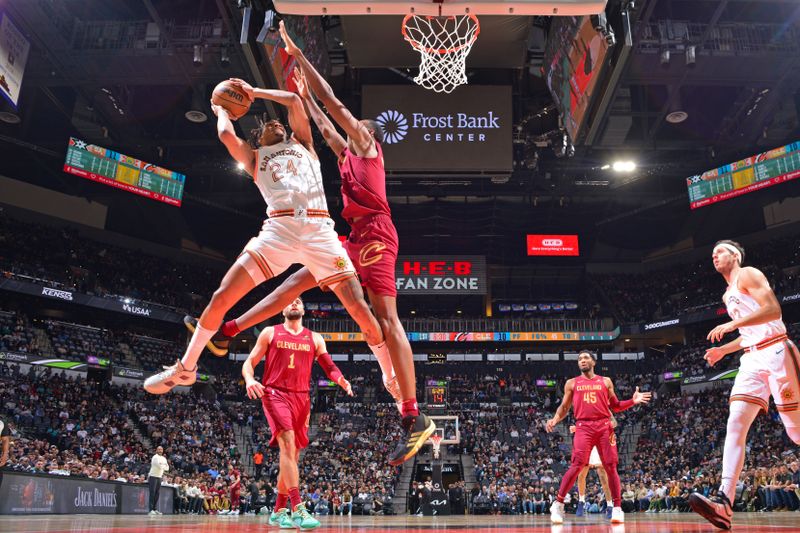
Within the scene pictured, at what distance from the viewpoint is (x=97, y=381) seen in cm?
2934

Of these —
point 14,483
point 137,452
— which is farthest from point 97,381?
point 14,483

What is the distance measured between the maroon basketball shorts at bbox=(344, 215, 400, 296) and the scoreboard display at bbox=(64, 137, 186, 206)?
72.9 feet

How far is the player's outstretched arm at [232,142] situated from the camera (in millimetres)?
4848

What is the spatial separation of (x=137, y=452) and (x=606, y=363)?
86.4 ft

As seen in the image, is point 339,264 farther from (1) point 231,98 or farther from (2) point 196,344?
(1) point 231,98

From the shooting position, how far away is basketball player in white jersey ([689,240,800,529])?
480 centimetres

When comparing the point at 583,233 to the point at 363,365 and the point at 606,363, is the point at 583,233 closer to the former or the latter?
the point at 606,363

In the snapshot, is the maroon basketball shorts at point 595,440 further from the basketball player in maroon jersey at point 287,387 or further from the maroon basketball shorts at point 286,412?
the maroon basketball shorts at point 286,412

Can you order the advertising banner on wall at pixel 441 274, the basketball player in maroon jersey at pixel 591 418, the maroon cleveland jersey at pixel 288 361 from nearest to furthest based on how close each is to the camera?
the maroon cleveland jersey at pixel 288 361 < the basketball player in maroon jersey at pixel 591 418 < the advertising banner on wall at pixel 441 274

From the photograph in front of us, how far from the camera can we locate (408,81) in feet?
62.8

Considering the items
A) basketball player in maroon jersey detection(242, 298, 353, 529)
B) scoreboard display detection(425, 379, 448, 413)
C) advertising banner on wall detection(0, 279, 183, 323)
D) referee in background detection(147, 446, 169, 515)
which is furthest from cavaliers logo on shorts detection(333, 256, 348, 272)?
advertising banner on wall detection(0, 279, 183, 323)

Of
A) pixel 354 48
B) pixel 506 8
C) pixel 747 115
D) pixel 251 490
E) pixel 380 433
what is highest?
pixel 747 115

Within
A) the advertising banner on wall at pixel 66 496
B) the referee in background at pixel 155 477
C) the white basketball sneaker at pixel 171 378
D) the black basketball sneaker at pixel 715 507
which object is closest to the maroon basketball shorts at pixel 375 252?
the white basketball sneaker at pixel 171 378

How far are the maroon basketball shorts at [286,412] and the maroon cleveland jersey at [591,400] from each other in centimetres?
424
